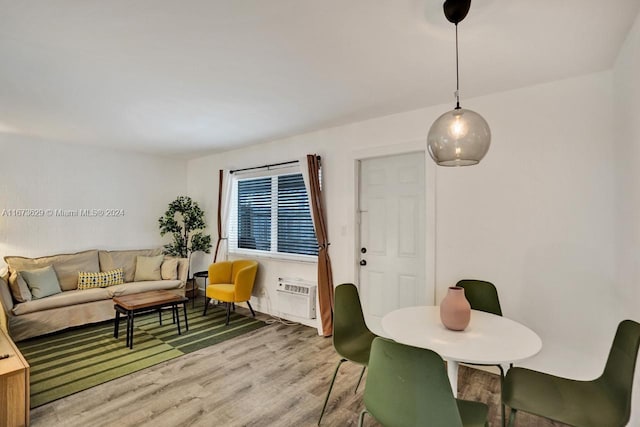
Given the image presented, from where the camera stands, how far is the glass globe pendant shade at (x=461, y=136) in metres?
1.61

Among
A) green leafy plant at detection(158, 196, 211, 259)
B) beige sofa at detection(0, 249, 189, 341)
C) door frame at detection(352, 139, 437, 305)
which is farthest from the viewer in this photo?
green leafy plant at detection(158, 196, 211, 259)

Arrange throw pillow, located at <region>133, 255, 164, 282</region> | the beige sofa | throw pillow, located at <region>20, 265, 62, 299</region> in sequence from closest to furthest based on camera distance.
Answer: the beige sofa
throw pillow, located at <region>20, 265, 62, 299</region>
throw pillow, located at <region>133, 255, 164, 282</region>

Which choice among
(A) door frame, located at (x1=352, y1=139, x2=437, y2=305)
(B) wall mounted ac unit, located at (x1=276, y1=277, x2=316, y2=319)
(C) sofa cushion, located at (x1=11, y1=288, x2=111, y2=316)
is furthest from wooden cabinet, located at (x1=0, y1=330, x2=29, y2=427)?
(A) door frame, located at (x1=352, y1=139, x2=437, y2=305)

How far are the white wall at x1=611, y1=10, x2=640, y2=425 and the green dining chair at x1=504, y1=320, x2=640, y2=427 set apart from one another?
43cm

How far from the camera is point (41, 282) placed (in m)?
3.93

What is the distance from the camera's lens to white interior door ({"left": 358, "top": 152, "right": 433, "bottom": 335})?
3334 millimetres

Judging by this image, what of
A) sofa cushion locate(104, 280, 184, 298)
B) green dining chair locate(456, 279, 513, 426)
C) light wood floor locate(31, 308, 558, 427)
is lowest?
light wood floor locate(31, 308, 558, 427)

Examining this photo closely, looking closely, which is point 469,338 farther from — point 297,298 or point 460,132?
point 297,298

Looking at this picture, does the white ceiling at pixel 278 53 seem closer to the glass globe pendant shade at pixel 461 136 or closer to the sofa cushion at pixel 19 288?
the glass globe pendant shade at pixel 461 136

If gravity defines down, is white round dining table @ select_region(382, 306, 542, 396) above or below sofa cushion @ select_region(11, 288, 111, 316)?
above

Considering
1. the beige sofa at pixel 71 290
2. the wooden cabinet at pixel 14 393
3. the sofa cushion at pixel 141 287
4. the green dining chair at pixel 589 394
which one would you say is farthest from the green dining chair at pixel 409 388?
the sofa cushion at pixel 141 287

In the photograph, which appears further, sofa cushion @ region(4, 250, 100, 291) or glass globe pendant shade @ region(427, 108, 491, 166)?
sofa cushion @ region(4, 250, 100, 291)

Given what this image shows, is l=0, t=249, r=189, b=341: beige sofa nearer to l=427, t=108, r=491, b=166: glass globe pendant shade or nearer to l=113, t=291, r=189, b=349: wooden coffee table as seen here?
l=113, t=291, r=189, b=349: wooden coffee table

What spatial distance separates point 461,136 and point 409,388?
1187 millimetres
